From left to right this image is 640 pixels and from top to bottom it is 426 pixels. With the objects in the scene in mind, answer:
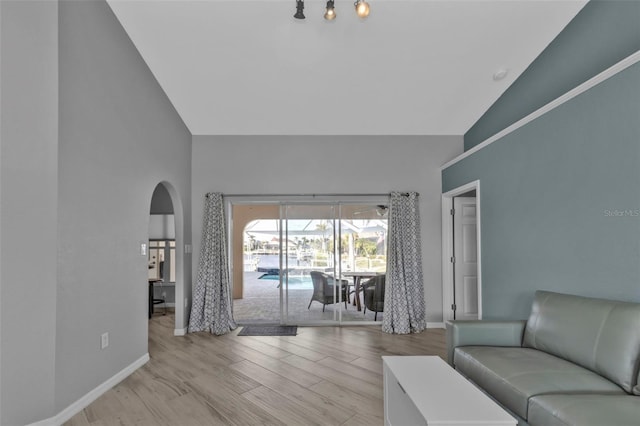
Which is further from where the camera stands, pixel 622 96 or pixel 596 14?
pixel 596 14

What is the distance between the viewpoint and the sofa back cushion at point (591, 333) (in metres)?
1.90

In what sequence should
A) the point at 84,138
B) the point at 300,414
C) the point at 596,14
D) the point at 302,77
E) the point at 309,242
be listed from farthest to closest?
the point at 309,242 < the point at 302,77 < the point at 596,14 < the point at 84,138 < the point at 300,414

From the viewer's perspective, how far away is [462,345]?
2732 mm

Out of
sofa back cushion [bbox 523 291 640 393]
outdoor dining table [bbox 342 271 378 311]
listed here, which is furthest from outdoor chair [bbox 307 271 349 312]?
sofa back cushion [bbox 523 291 640 393]

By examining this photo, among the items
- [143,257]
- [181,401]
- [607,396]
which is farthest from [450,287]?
[143,257]

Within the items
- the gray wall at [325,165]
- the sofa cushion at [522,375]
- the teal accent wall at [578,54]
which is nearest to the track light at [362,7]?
the teal accent wall at [578,54]

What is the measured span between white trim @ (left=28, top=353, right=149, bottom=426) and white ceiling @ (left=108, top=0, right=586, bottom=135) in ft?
10.7

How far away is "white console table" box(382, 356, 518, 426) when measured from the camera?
1.50 m

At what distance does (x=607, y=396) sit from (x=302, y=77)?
386cm

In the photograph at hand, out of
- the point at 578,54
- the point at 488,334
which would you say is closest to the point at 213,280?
the point at 488,334

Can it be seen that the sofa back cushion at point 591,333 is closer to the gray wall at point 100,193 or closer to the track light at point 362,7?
the track light at point 362,7

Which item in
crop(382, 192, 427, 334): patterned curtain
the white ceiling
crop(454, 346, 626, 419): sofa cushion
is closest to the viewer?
crop(454, 346, 626, 419): sofa cushion

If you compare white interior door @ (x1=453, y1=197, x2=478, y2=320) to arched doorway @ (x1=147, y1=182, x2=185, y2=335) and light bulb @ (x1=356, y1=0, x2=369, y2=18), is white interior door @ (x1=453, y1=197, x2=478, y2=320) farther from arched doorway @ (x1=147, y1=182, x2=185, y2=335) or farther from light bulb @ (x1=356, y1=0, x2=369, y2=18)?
arched doorway @ (x1=147, y1=182, x2=185, y2=335)

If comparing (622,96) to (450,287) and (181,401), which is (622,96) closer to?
(450,287)
